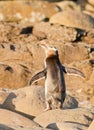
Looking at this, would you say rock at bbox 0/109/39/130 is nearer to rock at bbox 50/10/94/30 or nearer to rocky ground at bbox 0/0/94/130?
rocky ground at bbox 0/0/94/130

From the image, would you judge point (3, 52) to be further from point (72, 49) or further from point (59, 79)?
point (59, 79)

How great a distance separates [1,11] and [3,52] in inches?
335

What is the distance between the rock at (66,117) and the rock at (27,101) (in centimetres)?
66

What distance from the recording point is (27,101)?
35.5 feet

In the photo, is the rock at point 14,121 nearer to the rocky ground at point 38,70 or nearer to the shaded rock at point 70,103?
the rocky ground at point 38,70

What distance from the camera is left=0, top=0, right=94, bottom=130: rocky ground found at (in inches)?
384

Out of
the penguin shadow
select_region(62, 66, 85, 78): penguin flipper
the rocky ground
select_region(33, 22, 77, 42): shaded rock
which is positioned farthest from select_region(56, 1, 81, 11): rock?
the penguin shadow

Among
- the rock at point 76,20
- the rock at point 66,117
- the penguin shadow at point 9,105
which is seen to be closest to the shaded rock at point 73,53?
the rock at point 76,20

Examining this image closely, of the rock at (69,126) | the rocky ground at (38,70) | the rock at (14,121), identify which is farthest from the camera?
the rocky ground at (38,70)

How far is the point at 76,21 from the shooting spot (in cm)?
2059

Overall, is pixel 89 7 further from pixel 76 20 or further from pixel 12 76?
pixel 12 76

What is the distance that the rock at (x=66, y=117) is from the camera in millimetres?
9781

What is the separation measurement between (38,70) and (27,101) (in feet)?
15.5

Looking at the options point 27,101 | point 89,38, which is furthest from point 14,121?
point 89,38
